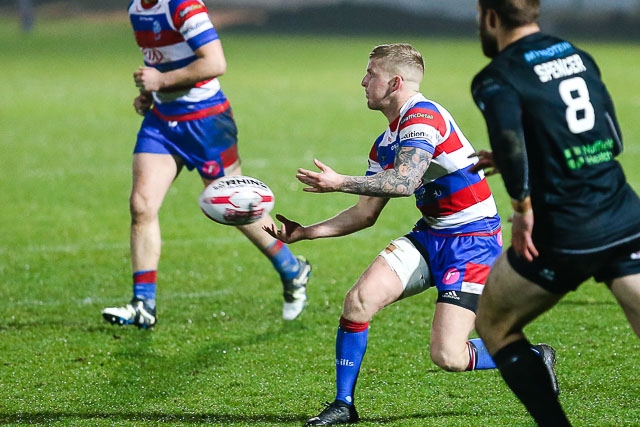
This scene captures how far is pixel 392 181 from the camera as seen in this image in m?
5.10

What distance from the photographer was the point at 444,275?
18.5 feet

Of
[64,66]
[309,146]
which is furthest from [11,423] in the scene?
[64,66]

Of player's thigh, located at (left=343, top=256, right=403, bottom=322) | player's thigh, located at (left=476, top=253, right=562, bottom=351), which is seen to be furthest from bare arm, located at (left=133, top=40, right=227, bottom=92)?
player's thigh, located at (left=476, top=253, right=562, bottom=351)

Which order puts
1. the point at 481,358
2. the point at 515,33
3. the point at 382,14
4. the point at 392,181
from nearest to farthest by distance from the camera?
the point at 515,33, the point at 392,181, the point at 481,358, the point at 382,14

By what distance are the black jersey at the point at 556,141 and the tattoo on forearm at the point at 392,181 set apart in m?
0.85

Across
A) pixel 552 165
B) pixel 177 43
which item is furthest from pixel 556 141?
pixel 177 43

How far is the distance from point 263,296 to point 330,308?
2.16ft

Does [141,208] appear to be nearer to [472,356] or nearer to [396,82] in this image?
[396,82]

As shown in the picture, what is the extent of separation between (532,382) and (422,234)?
144 cm

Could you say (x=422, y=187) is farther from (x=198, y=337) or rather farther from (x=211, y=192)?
(x=198, y=337)

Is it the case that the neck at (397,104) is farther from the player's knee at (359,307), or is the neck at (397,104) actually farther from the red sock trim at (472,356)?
the red sock trim at (472,356)

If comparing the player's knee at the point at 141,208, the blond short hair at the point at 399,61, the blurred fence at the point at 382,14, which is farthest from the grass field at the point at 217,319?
the blurred fence at the point at 382,14

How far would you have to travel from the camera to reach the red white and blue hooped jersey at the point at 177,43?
7422mm

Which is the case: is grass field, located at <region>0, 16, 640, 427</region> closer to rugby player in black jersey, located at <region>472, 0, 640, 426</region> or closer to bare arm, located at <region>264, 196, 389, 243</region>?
bare arm, located at <region>264, 196, 389, 243</region>
